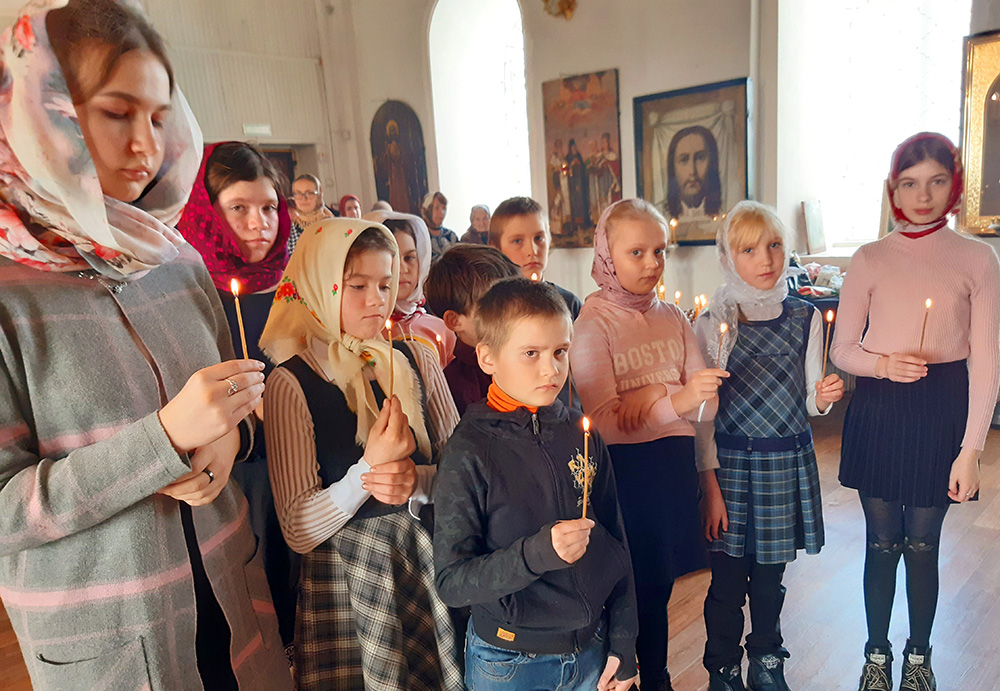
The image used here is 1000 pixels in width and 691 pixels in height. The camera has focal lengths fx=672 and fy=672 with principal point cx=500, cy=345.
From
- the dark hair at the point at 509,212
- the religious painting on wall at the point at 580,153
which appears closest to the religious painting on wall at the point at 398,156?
the religious painting on wall at the point at 580,153

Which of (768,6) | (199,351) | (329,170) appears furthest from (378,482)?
(329,170)

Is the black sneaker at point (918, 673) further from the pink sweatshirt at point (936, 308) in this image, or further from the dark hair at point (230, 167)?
the dark hair at point (230, 167)

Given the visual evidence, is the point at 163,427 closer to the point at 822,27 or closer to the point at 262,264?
the point at 262,264

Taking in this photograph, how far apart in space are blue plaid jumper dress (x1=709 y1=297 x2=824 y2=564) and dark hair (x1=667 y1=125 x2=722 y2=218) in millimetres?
4466

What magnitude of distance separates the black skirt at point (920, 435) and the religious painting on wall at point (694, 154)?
4.12 m

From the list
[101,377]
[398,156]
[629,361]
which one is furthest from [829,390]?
[398,156]

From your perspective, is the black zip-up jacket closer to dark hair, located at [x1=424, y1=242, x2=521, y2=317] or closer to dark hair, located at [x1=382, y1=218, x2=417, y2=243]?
dark hair, located at [x1=424, y1=242, x2=521, y2=317]

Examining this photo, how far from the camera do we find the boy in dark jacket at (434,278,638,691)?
1354 millimetres

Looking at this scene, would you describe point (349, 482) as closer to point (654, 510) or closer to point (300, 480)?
point (300, 480)

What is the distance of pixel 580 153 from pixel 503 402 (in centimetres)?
618

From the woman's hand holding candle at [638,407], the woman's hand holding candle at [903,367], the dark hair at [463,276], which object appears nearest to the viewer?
the woman's hand holding candle at [638,407]

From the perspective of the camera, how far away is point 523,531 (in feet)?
4.48

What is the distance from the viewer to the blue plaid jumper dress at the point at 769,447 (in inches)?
80.0

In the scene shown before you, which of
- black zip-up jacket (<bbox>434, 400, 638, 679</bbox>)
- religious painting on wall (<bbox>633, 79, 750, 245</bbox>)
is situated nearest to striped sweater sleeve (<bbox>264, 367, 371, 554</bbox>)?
black zip-up jacket (<bbox>434, 400, 638, 679</bbox>)
